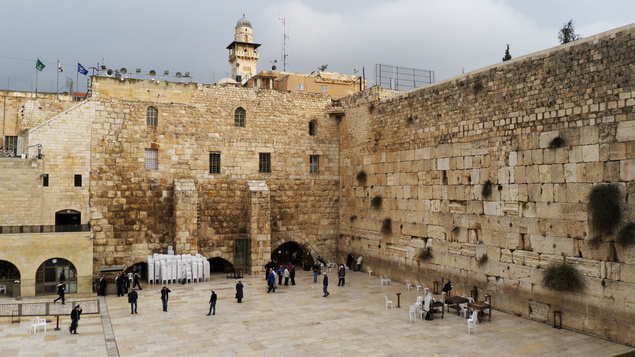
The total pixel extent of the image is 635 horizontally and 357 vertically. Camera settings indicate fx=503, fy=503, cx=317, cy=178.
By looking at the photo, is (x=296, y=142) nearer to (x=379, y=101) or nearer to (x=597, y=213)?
(x=379, y=101)

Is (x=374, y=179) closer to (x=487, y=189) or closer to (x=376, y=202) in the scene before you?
(x=376, y=202)

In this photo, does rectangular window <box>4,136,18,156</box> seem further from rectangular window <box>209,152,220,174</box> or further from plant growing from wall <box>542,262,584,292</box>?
plant growing from wall <box>542,262,584,292</box>

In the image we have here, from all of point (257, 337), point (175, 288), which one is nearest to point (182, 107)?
point (175, 288)

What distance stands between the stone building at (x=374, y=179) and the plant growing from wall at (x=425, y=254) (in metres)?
0.11

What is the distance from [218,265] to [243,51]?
95.2ft

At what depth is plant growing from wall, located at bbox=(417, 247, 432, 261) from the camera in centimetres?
1720

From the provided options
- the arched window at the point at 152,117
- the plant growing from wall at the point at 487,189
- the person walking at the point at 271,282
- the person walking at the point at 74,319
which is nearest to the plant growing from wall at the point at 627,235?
the plant growing from wall at the point at 487,189

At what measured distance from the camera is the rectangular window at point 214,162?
69.1ft

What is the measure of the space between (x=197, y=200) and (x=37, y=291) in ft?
20.8

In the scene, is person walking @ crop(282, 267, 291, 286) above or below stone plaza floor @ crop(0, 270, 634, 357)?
above

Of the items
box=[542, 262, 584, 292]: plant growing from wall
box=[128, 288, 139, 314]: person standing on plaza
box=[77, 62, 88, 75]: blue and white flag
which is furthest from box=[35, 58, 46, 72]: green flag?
box=[542, 262, 584, 292]: plant growing from wall

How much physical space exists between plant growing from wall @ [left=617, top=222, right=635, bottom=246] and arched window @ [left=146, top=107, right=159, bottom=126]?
53.4ft

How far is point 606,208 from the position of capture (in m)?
11.4

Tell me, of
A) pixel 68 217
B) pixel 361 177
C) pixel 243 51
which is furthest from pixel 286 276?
pixel 243 51
